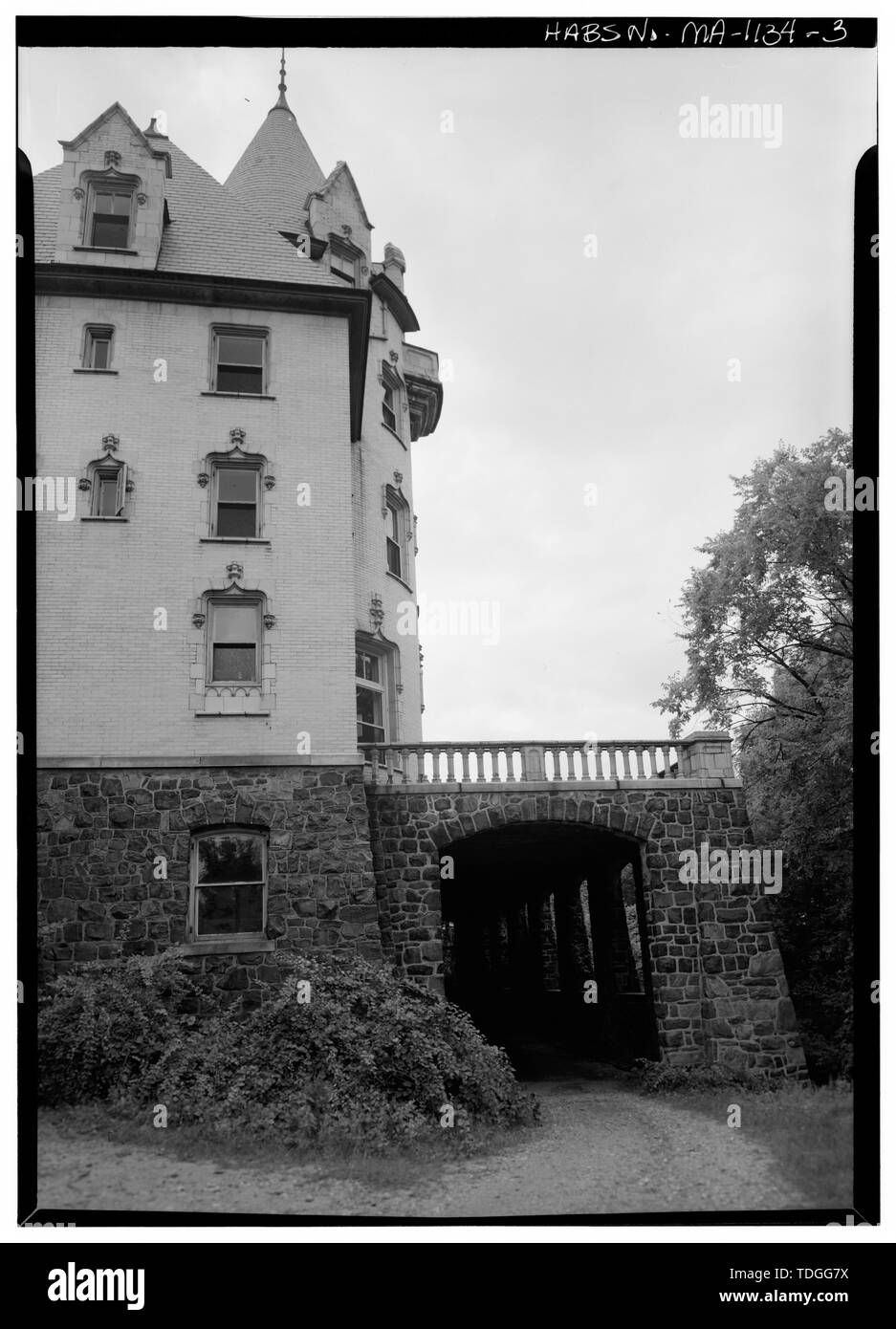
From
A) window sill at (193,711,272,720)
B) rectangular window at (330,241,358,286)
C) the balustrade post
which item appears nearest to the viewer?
window sill at (193,711,272,720)

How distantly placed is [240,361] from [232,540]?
11.5ft

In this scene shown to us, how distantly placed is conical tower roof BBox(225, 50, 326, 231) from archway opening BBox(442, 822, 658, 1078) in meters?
15.5

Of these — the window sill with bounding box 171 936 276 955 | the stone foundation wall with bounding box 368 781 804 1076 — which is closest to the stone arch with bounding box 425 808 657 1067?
the stone foundation wall with bounding box 368 781 804 1076

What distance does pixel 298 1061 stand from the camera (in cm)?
1108

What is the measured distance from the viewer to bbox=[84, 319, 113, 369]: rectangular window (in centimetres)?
1501

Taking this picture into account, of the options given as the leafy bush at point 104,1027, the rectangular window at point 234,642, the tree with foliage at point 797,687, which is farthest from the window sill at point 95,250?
the tree with foliage at point 797,687

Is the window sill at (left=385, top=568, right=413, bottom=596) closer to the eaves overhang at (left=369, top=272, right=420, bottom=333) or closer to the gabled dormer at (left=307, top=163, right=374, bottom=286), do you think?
the gabled dormer at (left=307, top=163, right=374, bottom=286)

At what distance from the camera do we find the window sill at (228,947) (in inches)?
502

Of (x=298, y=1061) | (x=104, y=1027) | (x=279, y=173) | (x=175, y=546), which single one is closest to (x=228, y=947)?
(x=104, y=1027)

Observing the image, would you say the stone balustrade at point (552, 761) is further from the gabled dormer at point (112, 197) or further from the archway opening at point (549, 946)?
the gabled dormer at point (112, 197)

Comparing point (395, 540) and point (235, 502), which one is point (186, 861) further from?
point (395, 540)

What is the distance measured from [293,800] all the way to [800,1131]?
326 inches

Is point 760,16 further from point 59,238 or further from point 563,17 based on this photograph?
point 59,238

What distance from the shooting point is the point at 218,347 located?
616 inches
